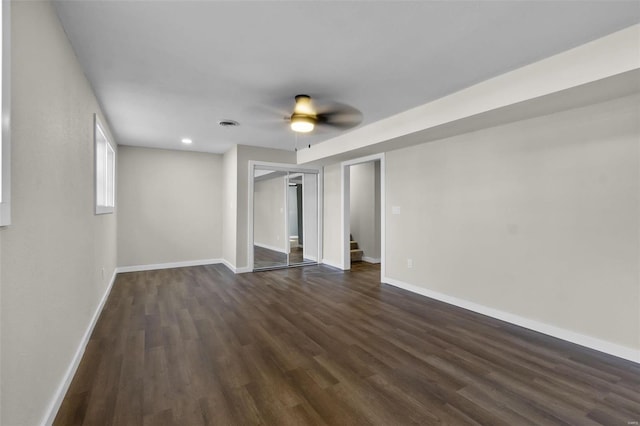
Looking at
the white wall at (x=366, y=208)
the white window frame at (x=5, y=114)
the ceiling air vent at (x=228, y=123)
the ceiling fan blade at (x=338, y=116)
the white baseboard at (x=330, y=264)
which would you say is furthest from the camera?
the white wall at (x=366, y=208)

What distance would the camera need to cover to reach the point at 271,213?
21.6 ft

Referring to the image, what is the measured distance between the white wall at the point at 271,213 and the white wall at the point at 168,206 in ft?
2.99

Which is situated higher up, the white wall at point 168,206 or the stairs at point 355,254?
the white wall at point 168,206

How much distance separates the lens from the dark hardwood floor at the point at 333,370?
1.76 metres

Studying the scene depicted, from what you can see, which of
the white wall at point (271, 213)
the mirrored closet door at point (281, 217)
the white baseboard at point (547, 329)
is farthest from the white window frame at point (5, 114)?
the white wall at point (271, 213)

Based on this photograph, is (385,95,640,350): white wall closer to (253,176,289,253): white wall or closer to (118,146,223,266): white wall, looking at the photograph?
(253,176,289,253): white wall

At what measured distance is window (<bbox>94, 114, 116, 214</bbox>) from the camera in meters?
3.28

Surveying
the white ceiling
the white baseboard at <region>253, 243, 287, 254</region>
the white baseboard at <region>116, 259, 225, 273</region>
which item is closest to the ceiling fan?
the white ceiling

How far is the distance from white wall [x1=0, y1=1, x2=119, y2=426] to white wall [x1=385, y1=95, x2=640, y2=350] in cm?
392

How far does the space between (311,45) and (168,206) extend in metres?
4.97

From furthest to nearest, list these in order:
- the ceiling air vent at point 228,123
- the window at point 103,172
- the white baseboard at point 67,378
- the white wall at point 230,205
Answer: the white wall at point 230,205 < the ceiling air vent at point 228,123 < the window at point 103,172 < the white baseboard at point 67,378

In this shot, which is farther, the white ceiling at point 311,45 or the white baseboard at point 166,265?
the white baseboard at point 166,265

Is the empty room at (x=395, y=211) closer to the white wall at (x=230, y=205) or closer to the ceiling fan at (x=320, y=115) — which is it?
the ceiling fan at (x=320, y=115)

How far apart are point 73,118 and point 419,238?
13.4ft
